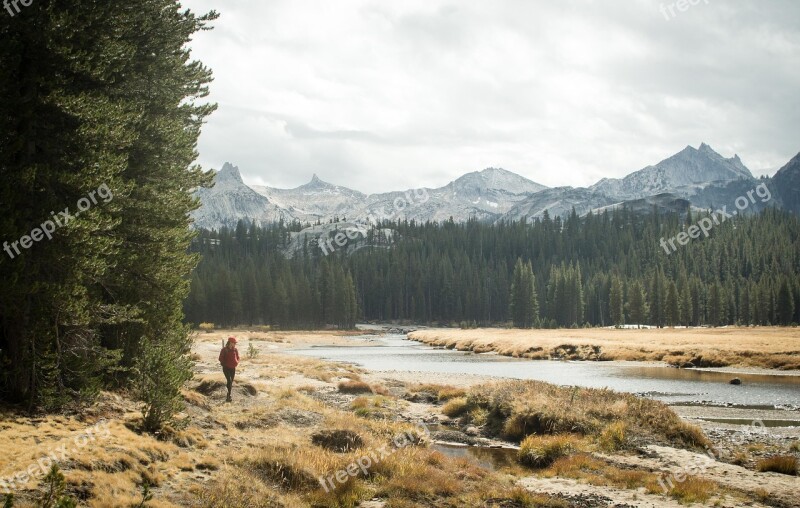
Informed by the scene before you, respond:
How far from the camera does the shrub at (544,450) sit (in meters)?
18.8

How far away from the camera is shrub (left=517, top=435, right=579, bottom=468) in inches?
742

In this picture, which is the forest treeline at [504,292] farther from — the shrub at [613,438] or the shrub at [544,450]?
the shrub at [544,450]

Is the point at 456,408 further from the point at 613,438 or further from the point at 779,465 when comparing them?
the point at 779,465

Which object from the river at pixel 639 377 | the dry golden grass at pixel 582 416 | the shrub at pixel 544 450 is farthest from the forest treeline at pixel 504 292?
the shrub at pixel 544 450

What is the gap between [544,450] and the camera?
757 inches

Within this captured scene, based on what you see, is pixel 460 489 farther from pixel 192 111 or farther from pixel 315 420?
pixel 192 111

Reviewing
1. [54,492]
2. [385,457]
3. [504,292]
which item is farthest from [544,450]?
[504,292]

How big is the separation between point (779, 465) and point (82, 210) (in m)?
21.9

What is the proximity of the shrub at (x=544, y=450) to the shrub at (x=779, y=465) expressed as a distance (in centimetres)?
575

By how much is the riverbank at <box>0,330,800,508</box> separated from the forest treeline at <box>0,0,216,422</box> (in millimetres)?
1409

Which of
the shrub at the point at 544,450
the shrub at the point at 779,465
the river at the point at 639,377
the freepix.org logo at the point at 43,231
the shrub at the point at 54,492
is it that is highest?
the freepix.org logo at the point at 43,231

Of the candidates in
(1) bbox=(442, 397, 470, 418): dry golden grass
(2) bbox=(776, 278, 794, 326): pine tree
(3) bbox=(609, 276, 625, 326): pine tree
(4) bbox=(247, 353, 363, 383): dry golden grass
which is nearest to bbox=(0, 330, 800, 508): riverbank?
(1) bbox=(442, 397, 470, 418): dry golden grass

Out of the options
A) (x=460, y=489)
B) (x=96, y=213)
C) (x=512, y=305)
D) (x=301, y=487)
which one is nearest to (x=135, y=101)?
(x=96, y=213)

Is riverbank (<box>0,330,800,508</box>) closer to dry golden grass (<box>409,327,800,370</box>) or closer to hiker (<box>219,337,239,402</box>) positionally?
hiker (<box>219,337,239,402</box>)
